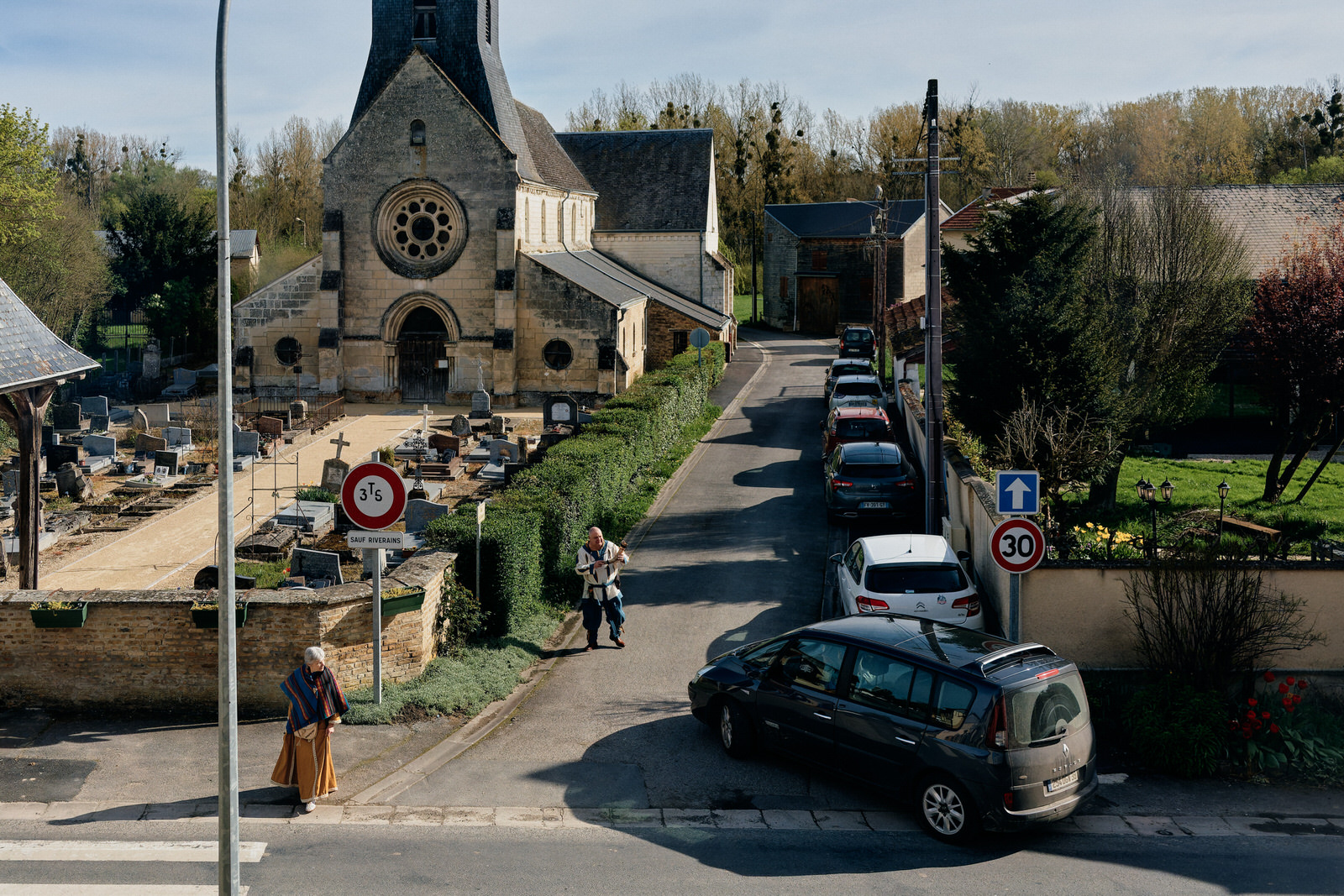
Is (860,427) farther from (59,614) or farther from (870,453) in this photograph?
(59,614)

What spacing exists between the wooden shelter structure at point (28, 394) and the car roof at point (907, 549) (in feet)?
33.7

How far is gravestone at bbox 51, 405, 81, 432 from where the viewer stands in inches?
1187

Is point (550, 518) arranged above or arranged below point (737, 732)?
above

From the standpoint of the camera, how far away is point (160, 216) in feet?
163

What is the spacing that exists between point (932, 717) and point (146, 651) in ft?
24.7

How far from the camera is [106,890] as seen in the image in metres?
7.78

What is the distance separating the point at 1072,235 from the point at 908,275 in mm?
42713

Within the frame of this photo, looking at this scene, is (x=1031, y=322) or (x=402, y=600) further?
(x=1031, y=322)

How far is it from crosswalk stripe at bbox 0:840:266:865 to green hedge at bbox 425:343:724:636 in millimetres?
5036

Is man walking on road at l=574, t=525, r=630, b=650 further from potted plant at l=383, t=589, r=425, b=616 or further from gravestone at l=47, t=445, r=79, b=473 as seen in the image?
gravestone at l=47, t=445, r=79, b=473

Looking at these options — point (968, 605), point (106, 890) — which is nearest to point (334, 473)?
point (968, 605)

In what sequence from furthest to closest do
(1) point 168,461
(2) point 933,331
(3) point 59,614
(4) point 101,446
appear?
(4) point 101,446
(1) point 168,461
(2) point 933,331
(3) point 59,614

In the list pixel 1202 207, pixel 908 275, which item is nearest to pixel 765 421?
pixel 1202 207

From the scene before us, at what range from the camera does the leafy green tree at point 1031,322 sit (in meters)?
18.1
